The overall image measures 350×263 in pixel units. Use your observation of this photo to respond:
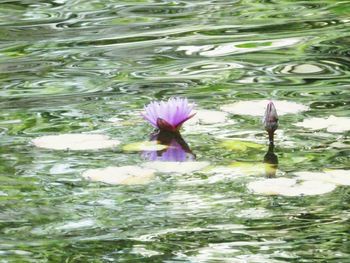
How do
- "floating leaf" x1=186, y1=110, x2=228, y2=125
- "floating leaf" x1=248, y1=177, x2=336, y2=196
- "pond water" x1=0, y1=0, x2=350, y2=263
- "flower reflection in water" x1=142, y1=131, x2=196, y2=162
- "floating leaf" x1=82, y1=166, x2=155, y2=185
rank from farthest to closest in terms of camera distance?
"floating leaf" x1=186, y1=110, x2=228, y2=125 < "flower reflection in water" x1=142, y1=131, x2=196, y2=162 < "floating leaf" x1=82, y1=166, x2=155, y2=185 < "floating leaf" x1=248, y1=177, x2=336, y2=196 < "pond water" x1=0, y1=0, x2=350, y2=263

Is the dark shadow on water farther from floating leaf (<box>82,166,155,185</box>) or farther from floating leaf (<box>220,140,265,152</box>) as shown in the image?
floating leaf (<box>82,166,155,185</box>)

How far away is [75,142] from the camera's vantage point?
2867mm

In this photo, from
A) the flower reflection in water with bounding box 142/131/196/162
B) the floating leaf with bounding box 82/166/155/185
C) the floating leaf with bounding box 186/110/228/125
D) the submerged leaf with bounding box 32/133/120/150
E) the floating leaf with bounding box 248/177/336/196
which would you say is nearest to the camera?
the floating leaf with bounding box 248/177/336/196

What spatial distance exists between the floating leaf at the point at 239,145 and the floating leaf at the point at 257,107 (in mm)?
274

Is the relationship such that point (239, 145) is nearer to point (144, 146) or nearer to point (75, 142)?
point (144, 146)

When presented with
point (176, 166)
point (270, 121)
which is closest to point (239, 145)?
point (270, 121)

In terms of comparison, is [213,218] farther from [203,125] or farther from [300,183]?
[203,125]

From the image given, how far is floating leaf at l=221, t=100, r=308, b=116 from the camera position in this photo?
3090mm

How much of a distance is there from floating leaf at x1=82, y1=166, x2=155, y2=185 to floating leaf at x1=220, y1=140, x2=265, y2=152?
0.24m

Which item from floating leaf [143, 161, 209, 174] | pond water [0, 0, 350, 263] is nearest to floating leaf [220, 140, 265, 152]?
pond water [0, 0, 350, 263]

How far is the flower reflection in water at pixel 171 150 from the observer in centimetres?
274

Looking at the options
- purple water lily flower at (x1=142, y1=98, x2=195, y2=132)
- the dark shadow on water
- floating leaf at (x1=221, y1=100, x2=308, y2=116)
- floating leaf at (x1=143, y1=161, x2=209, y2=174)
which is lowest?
floating leaf at (x1=143, y1=161, x2=209, y2=174)

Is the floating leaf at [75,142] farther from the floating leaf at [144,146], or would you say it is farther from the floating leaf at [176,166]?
the floating leaf at [176,166]

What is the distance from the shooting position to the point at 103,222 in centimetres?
229
